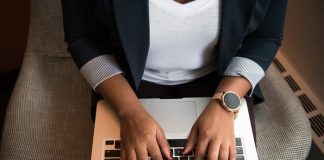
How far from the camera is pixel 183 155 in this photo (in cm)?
66

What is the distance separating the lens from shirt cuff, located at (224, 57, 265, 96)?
0.76 meters

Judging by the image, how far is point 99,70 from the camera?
76cm

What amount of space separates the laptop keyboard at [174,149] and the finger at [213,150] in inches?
1.4

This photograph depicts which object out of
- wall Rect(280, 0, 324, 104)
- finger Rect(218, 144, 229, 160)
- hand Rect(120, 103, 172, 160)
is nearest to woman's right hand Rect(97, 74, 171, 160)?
hand Rect(120, 103, 172, 160)

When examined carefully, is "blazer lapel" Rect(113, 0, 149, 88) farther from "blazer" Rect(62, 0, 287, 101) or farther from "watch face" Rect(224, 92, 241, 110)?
"watch face" Rect(224, 92, 241, 110)

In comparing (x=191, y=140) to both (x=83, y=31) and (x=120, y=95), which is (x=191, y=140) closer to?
(x=120, y=95)

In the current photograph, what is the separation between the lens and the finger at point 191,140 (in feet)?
2.16

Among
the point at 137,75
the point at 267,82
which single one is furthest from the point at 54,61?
the point at 267,82

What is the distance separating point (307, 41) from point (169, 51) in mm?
743

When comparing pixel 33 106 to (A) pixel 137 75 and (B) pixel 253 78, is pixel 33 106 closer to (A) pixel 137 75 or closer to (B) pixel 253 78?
(A) pixel 137 75

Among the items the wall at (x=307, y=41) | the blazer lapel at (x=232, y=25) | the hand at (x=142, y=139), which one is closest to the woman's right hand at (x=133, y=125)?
the hand at (x=142, y=139)

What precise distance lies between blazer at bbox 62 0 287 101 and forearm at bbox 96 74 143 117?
0.09 feet

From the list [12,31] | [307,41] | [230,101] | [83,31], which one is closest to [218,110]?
[230,101]

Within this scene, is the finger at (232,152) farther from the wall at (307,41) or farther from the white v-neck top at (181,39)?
the wall at (307,41)
